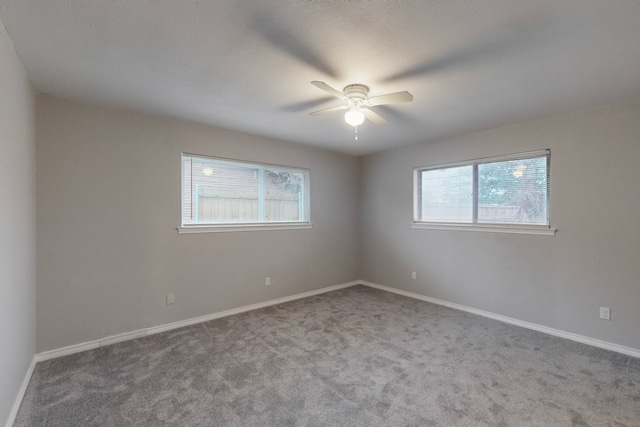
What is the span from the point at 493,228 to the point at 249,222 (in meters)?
3.11

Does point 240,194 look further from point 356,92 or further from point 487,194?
point 487,194

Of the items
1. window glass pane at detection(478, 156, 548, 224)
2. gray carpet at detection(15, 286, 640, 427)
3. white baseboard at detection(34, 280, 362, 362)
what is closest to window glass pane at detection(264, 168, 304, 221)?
white baseboard at detection(34, 280, 362, 362)

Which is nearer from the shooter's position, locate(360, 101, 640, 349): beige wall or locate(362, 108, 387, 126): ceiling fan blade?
locate(362, 108, 387, 126): ceiling fan blade

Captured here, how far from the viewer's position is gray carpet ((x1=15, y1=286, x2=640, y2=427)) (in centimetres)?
182

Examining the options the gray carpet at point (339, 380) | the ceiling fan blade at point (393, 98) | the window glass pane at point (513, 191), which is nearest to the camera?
the gray carpet at point (339, 380)

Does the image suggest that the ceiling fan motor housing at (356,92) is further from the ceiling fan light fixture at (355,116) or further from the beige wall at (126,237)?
the beige wall at (126,237)

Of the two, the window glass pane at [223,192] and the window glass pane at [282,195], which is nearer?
the window glass pane at [223,192]

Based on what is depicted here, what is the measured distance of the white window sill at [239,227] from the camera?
3.36 metres

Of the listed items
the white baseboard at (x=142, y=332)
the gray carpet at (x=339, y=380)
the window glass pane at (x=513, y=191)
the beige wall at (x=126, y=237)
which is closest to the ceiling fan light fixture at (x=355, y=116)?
the beige wall at (x=126, y=237)

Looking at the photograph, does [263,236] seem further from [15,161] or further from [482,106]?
[482,106]

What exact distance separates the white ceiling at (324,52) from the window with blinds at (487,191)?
73 centimetres

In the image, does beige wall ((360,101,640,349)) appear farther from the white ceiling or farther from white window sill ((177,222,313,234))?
white window sill ((177,222,313,234))

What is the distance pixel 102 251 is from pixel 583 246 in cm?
474

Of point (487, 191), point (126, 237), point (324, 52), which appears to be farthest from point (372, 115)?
point (126, 237)
